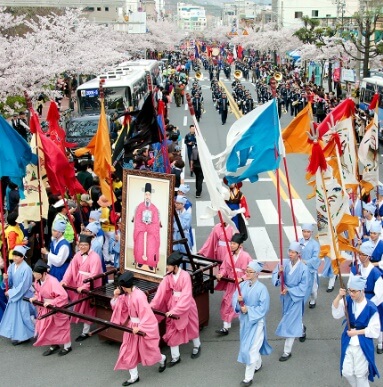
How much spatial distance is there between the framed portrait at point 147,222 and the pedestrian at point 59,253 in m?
0.95

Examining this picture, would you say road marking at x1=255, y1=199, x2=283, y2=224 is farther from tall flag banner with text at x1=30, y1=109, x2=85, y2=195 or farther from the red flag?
tall flag banner with text at x1=30, y1=109, x2=85, y2=195

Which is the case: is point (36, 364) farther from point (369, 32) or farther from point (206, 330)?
point (369, 32)

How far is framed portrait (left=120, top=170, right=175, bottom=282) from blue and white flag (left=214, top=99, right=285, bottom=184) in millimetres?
955

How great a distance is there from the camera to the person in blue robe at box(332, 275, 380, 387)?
7.18 meters

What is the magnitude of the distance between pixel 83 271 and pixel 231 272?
2.14 m

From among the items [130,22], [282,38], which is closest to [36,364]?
[130,22]

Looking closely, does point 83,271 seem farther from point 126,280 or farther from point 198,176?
point 198,176

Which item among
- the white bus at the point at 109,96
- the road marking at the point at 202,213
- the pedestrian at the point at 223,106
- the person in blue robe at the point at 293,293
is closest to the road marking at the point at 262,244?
the road marking at the point at 202,213

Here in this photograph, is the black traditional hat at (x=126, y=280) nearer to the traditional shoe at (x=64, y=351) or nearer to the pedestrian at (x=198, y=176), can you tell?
the traditional shoe at (x=64, y=351)

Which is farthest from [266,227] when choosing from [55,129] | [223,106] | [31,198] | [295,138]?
[223,106]

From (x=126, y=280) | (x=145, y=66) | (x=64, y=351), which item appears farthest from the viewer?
(x=145, y=66)

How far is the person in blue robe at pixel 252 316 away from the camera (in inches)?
313

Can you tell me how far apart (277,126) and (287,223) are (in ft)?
22.5

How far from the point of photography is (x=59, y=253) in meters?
9.91
